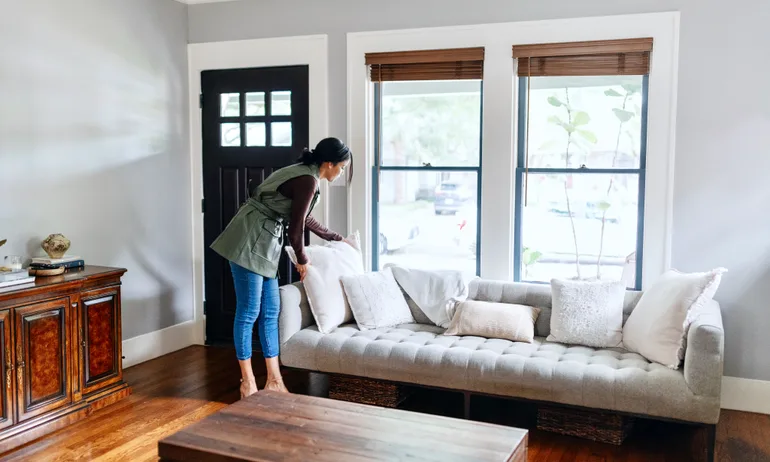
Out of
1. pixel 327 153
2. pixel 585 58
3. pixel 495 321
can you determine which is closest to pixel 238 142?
pixel 327 153

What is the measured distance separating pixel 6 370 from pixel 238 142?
2.32 meters

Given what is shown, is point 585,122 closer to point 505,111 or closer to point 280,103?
point 505,111

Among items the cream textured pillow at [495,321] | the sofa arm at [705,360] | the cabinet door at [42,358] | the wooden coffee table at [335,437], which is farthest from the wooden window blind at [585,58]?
the cabinet door at [42,358]

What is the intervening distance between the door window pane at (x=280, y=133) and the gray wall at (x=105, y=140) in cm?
70

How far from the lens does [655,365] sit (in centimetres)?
340

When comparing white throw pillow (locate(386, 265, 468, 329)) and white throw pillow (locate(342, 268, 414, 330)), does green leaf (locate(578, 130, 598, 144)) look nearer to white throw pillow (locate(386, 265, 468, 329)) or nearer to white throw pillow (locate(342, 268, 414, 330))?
white throw pillow (locate(386, 265, 468, 329))

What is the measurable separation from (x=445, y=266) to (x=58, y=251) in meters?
2.39

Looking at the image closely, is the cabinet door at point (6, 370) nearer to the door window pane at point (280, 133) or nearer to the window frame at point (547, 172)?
the door window pane at point (280, 133)

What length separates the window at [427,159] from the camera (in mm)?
4574

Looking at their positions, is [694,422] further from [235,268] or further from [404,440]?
[235,268]

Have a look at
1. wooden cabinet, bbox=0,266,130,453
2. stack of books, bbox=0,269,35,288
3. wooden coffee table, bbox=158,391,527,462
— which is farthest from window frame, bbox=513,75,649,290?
stack of books, bbox=0,269,35,288

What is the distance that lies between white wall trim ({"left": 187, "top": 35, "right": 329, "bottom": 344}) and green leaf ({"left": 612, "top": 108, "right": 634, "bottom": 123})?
1917 millimetres

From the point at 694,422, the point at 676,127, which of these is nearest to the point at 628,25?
the point at 676,127

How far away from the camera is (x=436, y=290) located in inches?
166
